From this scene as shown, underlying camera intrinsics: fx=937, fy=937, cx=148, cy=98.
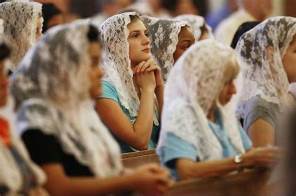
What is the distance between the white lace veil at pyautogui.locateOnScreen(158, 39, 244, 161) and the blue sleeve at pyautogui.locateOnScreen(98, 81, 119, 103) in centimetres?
68

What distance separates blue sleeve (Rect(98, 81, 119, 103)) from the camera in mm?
3965

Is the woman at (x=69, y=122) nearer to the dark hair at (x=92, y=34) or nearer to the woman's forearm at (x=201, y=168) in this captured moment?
the dark hair at (x=92, y=34)

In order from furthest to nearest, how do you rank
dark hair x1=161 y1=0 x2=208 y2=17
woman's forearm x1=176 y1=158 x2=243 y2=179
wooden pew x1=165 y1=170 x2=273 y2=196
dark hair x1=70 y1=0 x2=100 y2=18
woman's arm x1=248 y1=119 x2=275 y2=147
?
dark hair x1=161 y1=0 x2=208 y2=17
dark hair x1=70 y1=0 x2=100 y2=18
woman's arm x1=248 y1=119 x2=275 y2=147
woman's forearm x1=176 y1=158 x2=243 y2=179
wooden pew x1=165 y1=170 x2=273 y2=196

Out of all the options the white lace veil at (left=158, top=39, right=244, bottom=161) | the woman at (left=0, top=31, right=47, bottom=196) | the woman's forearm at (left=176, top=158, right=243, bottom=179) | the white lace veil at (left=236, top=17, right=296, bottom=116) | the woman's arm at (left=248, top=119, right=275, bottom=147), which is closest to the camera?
the woman at (left=0, top=31, right=47, bottom=196)

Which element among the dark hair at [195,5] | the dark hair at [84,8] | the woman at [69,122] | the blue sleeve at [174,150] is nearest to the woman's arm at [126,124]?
the blue sleeve at [174,150]

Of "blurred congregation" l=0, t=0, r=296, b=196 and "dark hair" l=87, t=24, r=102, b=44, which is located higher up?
"dark hair" l=87, t=24, r=102, b=44

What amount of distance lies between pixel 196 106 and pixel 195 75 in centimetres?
11

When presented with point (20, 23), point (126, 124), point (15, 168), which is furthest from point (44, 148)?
point (20, 23)

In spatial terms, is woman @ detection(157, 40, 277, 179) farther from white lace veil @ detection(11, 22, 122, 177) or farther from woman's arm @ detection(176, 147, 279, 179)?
white lace veil @ detection(11, 22, 122, 177)

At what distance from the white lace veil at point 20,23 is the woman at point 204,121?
125 centimetres

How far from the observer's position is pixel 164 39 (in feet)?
15.4

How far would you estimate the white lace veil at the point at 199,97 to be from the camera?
10.4 feet

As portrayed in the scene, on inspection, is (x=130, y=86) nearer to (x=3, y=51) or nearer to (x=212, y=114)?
(x=212, y=114)

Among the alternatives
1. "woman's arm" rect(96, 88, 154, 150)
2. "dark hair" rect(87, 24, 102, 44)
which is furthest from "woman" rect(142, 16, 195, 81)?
"dark hair" rect(87, 24, 102, 44)
